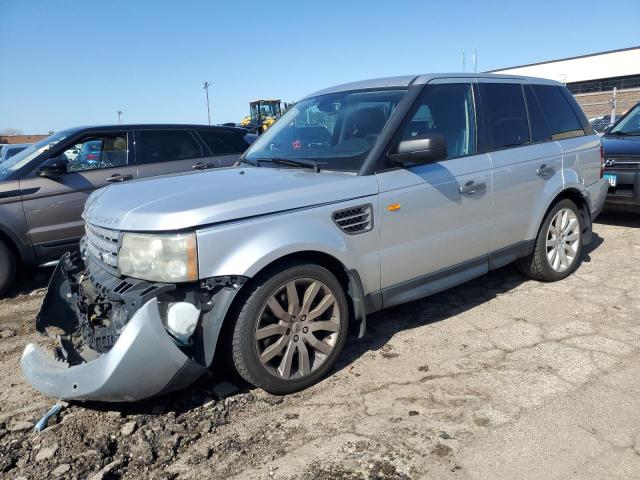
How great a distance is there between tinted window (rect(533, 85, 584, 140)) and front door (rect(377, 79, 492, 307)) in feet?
3.77

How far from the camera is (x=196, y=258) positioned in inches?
106

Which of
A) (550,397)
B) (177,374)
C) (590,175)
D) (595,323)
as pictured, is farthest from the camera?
(590,175)

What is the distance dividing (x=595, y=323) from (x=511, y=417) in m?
1.71

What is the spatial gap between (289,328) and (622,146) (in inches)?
245

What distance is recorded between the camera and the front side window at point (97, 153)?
5938 millimetres

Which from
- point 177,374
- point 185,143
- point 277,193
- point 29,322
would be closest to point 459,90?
point 277,193

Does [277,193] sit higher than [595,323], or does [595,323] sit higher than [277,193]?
[277,193]

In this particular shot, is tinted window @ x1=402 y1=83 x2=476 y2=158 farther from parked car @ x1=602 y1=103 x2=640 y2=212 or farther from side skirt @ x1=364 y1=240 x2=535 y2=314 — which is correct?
parked car @ x1=602 y1=103 x2=640 y2=212

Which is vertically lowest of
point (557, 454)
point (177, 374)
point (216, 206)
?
point (557, 454)

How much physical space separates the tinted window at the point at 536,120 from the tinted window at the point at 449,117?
0.86 metres

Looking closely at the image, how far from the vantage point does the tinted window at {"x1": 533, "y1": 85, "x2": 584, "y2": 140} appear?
4891mm

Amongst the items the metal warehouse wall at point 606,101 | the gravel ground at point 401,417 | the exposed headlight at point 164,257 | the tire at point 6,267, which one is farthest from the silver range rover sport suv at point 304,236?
the metal warehouse wall at point 606,101

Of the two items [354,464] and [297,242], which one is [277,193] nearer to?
[297,242]

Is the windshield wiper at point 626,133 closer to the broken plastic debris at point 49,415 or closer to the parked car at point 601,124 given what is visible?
the broken plastic debris at point 49,415
